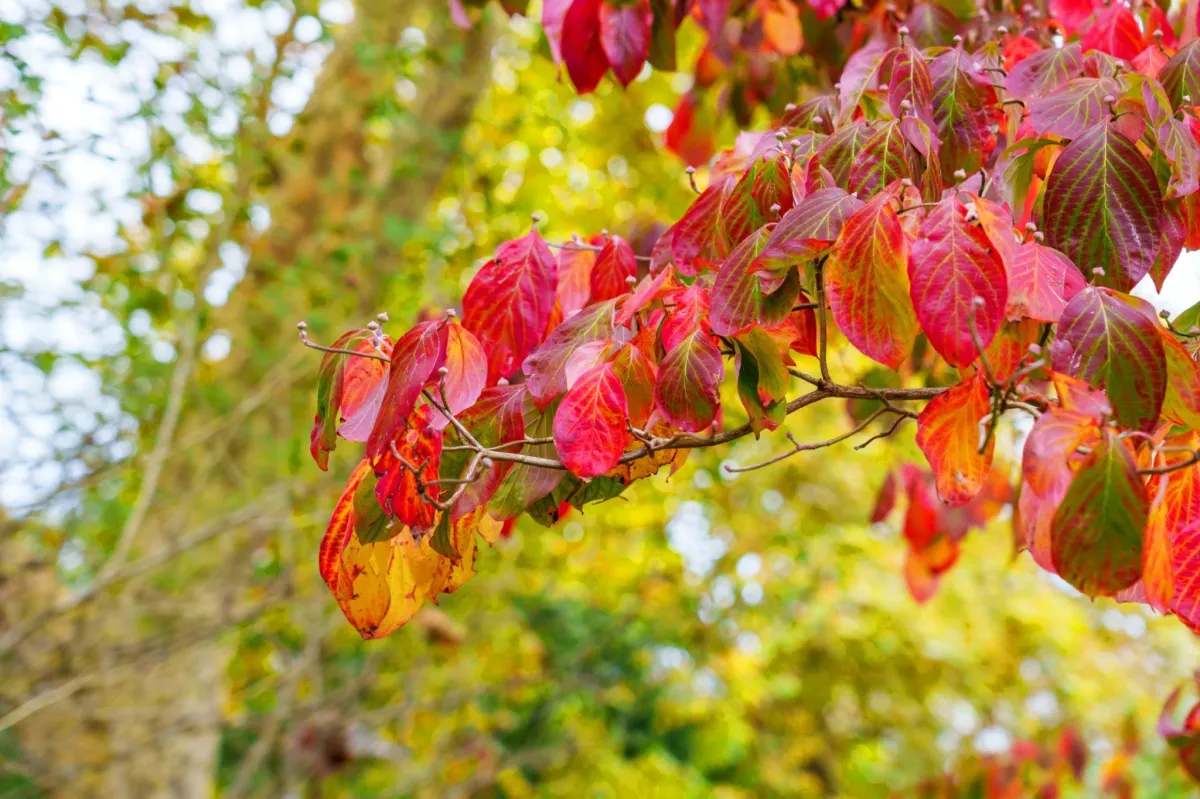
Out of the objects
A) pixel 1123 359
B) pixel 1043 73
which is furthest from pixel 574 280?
pixel 1123 359

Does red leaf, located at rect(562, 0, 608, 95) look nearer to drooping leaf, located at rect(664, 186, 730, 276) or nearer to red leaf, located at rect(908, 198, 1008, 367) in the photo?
drooping leaf, located at rect(664, 186, 730, 276)

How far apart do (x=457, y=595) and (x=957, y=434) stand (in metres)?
3.29

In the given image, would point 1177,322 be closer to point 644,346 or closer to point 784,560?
point 644,346

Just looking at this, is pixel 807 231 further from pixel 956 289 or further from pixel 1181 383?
pixel 1181 383

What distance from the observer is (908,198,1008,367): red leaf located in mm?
743

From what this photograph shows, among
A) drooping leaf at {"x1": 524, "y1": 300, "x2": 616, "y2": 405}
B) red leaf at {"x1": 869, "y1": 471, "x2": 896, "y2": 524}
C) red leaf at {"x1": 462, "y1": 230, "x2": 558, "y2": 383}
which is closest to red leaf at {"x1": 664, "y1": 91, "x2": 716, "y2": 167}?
red leaf at {"x1": 869, "y1": 471, "x2": 896, "y2": 524}

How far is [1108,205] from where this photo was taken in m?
0.84

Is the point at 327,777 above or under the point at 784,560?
under

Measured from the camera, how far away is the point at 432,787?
15.6 ft

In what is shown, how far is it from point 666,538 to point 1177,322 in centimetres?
299

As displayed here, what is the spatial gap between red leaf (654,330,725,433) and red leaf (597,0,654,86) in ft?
2.56

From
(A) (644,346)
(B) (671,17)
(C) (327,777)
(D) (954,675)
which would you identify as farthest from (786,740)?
(A) (644,346)

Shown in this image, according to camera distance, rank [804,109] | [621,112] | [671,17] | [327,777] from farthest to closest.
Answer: [327,777] < [621,112] < [671,17] < [804,109]

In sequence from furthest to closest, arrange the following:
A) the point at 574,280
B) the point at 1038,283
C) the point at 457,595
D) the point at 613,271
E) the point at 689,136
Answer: the point at 457,595 → the point at 689,136 → the point at 574,280 → the point at 613,271 → the point at 1038,283
